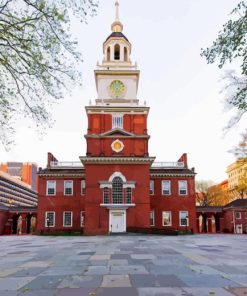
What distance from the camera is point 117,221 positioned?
41312 mm

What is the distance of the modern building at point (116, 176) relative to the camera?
41469 millimetres

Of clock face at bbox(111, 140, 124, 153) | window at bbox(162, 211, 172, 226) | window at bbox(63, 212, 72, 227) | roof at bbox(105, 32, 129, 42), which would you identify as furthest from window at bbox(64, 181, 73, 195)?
roof at bbox(105, 32, 129, 42)

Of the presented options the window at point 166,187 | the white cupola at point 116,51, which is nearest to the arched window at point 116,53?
the white cupola at point 116,51

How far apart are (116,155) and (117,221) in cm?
784

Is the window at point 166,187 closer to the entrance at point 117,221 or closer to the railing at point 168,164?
the railing at point 168,164

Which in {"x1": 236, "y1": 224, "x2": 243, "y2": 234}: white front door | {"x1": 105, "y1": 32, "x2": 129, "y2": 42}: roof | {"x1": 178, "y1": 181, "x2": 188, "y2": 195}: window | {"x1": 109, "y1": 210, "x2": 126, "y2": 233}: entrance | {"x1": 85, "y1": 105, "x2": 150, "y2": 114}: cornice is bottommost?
{"x1": 236, "y1": 224, "x2": 243, "y2": 234}: white front door

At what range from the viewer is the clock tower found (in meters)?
41.3

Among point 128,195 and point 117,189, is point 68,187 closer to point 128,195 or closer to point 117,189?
point 117,189

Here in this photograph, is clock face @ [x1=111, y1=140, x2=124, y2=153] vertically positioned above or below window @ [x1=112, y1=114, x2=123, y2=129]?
below

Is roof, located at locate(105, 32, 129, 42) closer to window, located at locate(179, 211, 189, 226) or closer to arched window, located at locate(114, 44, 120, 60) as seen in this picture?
arched window, located at locate(114, 44, 120, 60)

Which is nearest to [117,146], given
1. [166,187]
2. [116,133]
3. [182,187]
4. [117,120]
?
[116,133]

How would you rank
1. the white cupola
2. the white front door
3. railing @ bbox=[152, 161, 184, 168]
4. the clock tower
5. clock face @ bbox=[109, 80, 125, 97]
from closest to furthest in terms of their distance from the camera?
the clock tower, clock face @ bbox=[109, 80, 125, 97], the white cupola, railing @ bbox=[152, 161, 184, 168], the white front door

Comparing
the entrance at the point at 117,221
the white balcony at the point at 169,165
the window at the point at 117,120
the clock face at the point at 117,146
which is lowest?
the entrance at the point at 117,221

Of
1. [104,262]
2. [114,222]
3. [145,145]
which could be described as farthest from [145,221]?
[104,262]
